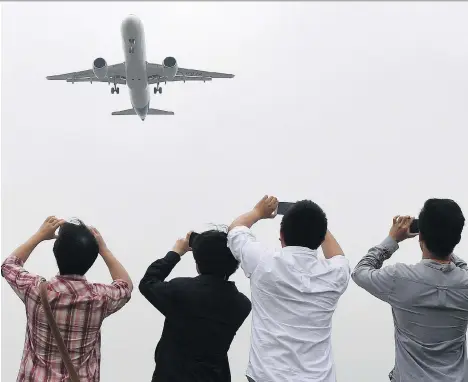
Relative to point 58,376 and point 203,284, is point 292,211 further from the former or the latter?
point 58,376

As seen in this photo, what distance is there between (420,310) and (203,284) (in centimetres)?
204

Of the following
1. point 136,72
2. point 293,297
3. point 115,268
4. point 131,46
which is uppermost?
point 131,46

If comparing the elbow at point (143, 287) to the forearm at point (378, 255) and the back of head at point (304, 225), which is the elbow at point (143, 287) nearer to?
the back of head at point (304, 225)

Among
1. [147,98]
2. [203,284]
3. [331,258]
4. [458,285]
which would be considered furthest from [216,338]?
[147,98]

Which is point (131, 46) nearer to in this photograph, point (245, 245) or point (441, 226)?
point (245, 245)

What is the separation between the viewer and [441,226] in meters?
4.83

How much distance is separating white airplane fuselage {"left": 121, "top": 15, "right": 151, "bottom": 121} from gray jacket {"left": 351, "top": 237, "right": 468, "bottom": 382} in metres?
31.7

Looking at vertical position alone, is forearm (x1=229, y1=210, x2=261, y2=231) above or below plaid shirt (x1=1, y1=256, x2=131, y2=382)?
above

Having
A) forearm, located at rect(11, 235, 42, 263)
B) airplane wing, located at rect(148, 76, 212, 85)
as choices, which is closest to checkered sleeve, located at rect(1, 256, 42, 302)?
forearm, located at rect(11, 235, 42, 263)

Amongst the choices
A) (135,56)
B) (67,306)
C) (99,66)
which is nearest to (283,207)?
Answer: (67,306)

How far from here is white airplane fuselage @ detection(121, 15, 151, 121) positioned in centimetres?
3336

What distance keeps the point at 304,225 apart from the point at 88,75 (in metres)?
41.1

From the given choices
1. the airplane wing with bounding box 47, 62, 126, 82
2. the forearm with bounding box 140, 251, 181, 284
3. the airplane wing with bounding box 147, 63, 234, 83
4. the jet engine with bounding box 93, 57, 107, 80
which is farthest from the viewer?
the airplane wing with bounding box 147, 63, 234, 83

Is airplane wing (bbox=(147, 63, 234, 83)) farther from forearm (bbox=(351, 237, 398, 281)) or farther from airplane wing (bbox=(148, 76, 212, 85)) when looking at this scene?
forearm (bbox=(351, 237, 398, 281))
